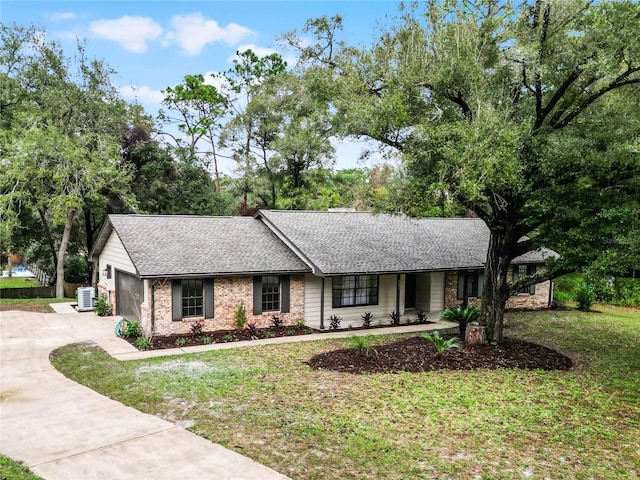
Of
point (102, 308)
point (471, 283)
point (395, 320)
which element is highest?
point (471, 283)

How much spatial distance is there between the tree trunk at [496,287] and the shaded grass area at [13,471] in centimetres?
1170

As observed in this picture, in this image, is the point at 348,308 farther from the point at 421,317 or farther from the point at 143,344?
the point at 143,344

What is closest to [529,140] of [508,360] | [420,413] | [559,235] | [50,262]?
[559,235]

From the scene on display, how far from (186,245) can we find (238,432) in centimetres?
974

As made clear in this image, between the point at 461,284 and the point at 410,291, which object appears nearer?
the point at 461,284

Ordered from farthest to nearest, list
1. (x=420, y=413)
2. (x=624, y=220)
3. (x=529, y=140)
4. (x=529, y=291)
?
(x=529, y=291), (x=529, y=140), (x=624, y=220), (x=420, y=413)

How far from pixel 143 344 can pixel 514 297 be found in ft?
51.6

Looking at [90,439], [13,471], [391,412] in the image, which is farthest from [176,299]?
[13,471]

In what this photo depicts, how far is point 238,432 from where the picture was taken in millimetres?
7301

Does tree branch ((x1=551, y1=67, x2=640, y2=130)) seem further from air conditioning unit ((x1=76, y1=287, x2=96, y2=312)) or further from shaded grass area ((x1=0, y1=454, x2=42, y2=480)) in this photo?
air conditioning unit ((x1=76, y1=287, x2=96, y2=312))

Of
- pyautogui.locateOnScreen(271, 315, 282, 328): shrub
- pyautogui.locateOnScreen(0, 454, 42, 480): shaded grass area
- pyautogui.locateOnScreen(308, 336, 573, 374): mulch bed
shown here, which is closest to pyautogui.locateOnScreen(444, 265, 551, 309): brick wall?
pyautogui.locateOnScreen(308, 336, 573, 374): mulch bed

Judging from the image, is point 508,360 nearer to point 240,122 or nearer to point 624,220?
point 624,220

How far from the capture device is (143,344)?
43.5 feet

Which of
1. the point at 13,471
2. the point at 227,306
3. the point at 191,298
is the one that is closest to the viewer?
the point at 13,471
